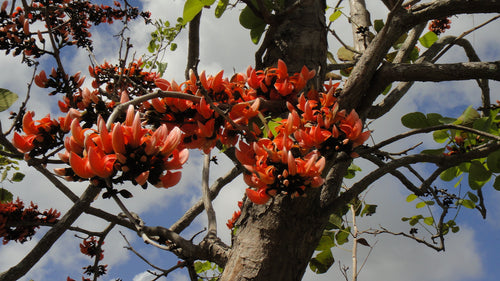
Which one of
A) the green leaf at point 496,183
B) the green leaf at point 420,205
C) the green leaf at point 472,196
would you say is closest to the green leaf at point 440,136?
the green leaf at point 496,183

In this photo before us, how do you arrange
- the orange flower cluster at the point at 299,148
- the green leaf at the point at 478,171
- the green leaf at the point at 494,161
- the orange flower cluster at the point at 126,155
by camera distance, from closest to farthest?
the orange flower cluster at the point at 126,155 → the orange flower cluster at the point at 299,148 → the green leaf at the point at 494,161 → the green leaf at the point at 478,171

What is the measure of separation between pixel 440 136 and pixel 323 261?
101 centimetres

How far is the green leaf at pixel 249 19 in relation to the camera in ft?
6.86

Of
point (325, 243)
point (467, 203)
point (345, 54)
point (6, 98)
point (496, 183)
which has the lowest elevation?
point (6, 98)

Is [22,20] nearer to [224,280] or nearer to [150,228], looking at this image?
[150,228]

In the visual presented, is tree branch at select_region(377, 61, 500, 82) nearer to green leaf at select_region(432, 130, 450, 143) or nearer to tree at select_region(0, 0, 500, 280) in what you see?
tree at select_region(0, 0, 500, 280)

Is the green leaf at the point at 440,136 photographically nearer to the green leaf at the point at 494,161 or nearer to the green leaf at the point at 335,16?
the green leaf at the point at 494,161

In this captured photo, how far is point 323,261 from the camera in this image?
2420 millimetres

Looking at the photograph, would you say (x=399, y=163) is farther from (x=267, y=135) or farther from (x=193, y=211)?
(x=193, y=211)

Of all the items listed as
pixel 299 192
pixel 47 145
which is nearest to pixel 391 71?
pixel 299 192

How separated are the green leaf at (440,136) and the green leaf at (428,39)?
65 centimetres

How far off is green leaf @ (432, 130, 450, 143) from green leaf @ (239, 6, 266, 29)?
114cm

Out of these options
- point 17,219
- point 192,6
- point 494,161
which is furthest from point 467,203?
point 17,219

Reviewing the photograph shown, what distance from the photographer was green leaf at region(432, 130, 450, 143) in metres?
2.15
